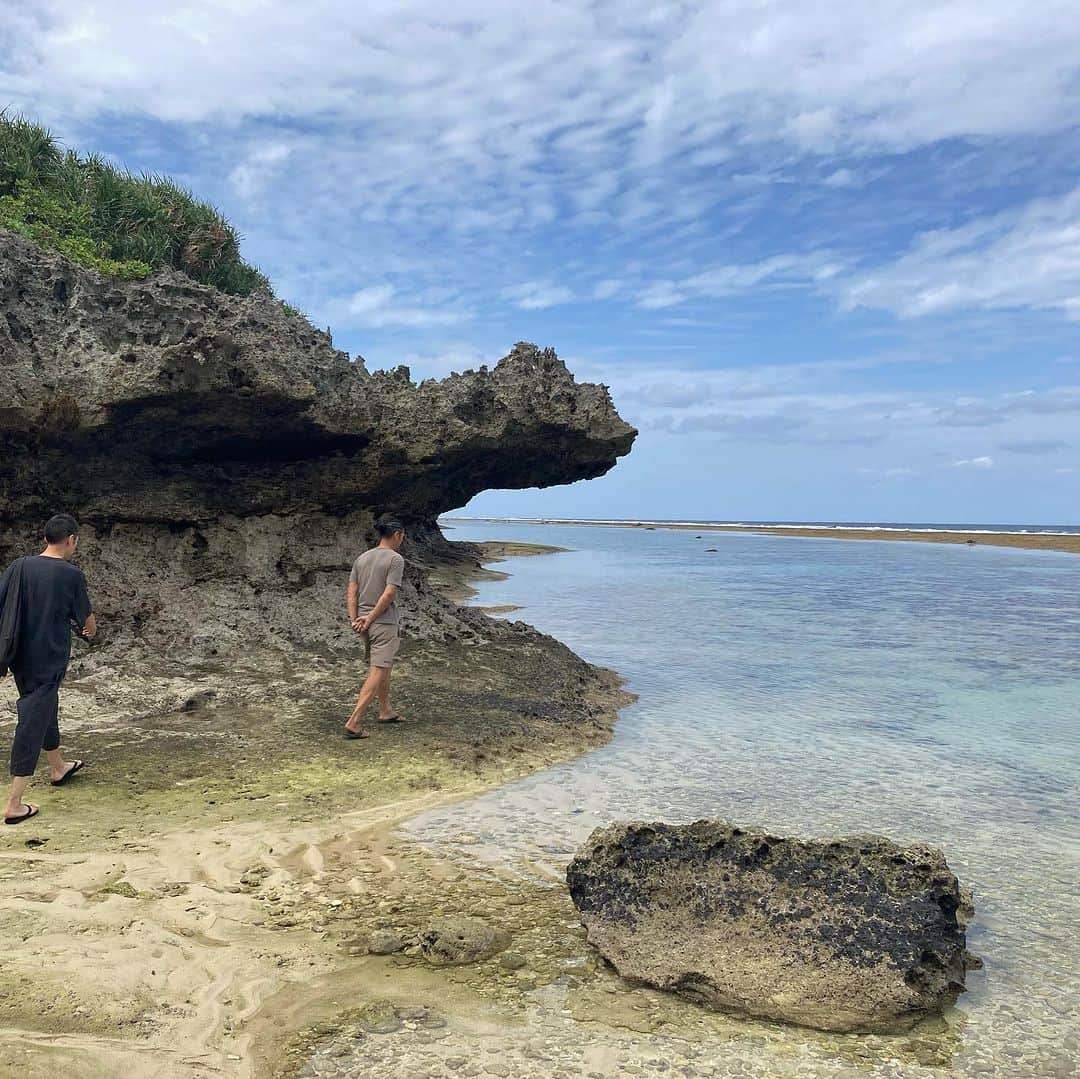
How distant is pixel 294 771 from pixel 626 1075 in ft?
13.7

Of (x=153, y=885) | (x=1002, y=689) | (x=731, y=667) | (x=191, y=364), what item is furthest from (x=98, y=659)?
(x=1002, y=689)

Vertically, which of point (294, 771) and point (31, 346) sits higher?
point (31, 346)

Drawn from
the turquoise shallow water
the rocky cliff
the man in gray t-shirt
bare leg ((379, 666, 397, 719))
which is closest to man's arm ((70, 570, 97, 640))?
the man in gray t-shirt

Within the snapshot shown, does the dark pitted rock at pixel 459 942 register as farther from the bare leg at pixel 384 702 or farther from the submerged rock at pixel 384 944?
the bare leg at pixel 384 702

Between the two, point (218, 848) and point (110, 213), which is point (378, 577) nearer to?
point (218, 848)

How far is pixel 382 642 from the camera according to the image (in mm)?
7680

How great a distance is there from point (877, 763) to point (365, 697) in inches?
189

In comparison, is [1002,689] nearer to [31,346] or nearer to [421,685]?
[421,685]

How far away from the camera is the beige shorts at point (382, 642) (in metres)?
7.67

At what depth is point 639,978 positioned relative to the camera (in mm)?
3740

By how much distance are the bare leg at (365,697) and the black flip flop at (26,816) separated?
102 inches

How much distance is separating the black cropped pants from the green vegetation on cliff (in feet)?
40.2

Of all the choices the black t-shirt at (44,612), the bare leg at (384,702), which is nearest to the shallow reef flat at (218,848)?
the bare leg at (384,702)

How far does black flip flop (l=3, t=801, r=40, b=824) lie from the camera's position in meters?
5.21
